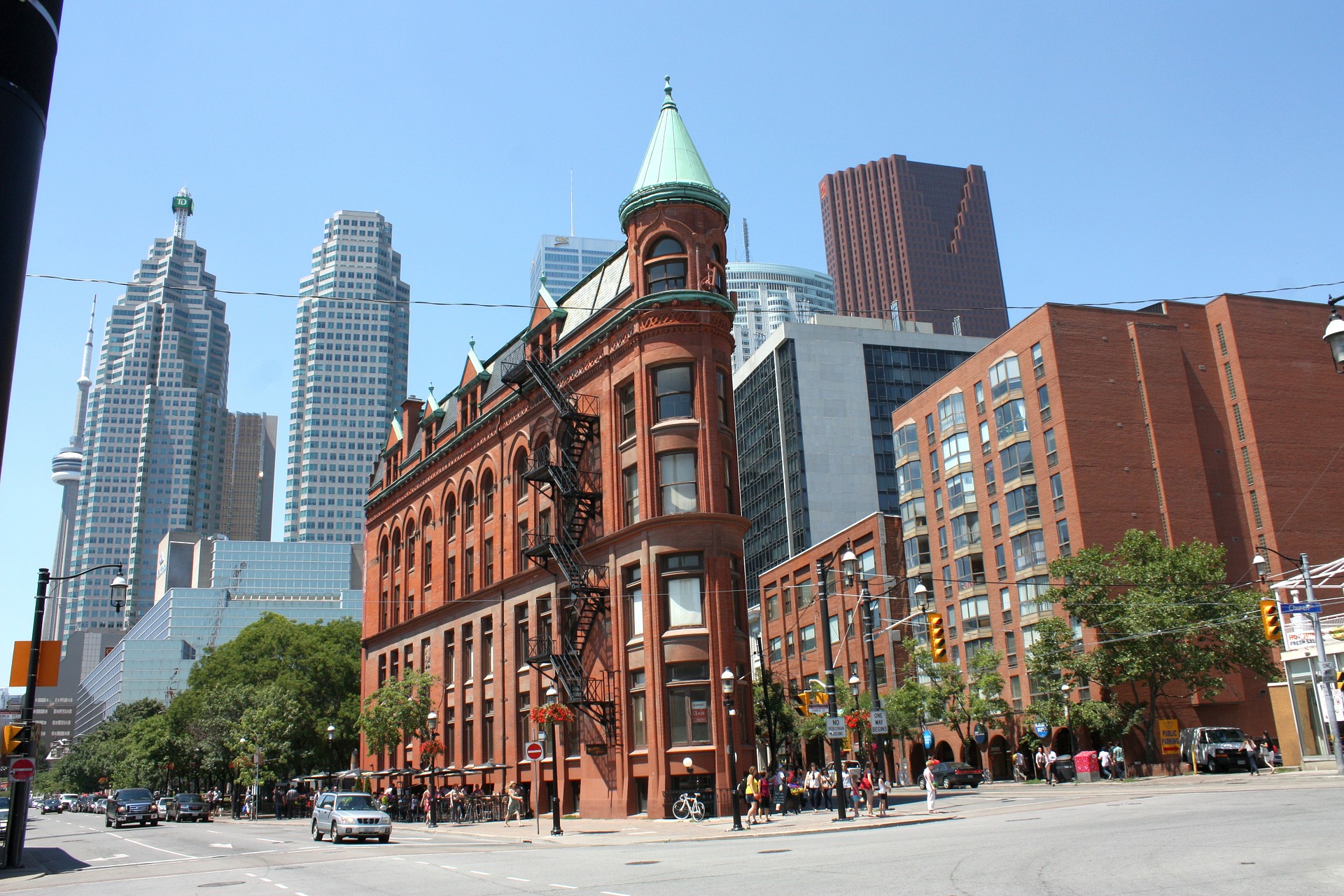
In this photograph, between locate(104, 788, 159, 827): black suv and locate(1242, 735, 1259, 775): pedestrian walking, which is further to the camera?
locate(104, 788, 159, 827): black suv

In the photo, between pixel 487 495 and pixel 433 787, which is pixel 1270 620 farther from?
pixel 487 495

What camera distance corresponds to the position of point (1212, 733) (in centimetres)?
4803

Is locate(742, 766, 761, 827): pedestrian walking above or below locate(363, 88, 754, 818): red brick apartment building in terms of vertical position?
below

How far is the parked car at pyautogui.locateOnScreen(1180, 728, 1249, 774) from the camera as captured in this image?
45750mm

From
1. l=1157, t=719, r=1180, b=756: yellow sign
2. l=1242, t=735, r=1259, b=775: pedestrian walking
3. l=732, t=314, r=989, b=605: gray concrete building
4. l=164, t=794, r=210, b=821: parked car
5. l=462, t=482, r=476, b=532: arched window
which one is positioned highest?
l=732, t=314, r=989, b=605: gray concrete building

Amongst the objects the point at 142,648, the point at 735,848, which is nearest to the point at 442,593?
the point at 735,848

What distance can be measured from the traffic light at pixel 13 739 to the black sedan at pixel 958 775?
1605 inches

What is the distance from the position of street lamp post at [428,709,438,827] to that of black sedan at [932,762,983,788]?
2488 centimetres

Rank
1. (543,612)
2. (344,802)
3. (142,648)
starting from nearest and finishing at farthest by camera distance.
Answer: (344,802) → (543,612) → (142,648)

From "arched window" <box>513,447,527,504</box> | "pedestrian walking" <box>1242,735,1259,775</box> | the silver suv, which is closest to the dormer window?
"arched window" <box>513,447,527,504</box>

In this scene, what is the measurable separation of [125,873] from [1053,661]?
145ft

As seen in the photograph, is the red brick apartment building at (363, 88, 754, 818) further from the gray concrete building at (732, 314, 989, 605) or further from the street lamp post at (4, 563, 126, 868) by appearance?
the gray concrete building at (732, 314, 989, 605)

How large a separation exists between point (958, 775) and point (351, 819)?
32960mm

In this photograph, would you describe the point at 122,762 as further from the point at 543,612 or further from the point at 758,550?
the point at 543,612
